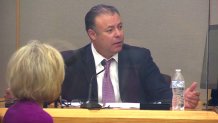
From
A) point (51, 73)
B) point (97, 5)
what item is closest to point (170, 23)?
point (97, 5)

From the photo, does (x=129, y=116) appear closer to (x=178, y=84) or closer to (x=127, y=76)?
(x=178, y=84)

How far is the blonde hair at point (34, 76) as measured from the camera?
2412 mm

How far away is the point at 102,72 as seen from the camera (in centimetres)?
371

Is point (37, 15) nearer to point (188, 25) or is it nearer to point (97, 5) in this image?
point (97, 5)

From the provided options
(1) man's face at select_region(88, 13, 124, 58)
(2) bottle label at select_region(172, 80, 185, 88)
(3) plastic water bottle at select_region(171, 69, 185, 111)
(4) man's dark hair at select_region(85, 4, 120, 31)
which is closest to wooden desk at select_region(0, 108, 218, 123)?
(3) plastic water bottle at select_region(171, 69, 185, 111)

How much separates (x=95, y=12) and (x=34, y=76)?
152cm

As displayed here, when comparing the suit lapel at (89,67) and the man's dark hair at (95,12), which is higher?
the man's dark hair at (95,12)

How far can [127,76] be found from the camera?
381 cm

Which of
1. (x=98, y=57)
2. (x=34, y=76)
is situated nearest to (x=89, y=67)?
(x=98, y=57)

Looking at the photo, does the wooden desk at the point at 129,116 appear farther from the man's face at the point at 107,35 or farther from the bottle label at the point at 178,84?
the man's face at the point at 107,35

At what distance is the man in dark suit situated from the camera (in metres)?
3.69

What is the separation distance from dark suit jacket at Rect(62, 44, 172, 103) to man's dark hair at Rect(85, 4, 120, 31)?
6.7 inches

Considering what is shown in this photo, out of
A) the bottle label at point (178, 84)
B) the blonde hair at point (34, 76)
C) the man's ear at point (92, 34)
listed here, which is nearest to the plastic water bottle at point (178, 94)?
the bottle label at point (178, 84)

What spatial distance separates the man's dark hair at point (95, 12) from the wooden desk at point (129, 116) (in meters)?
0.94
